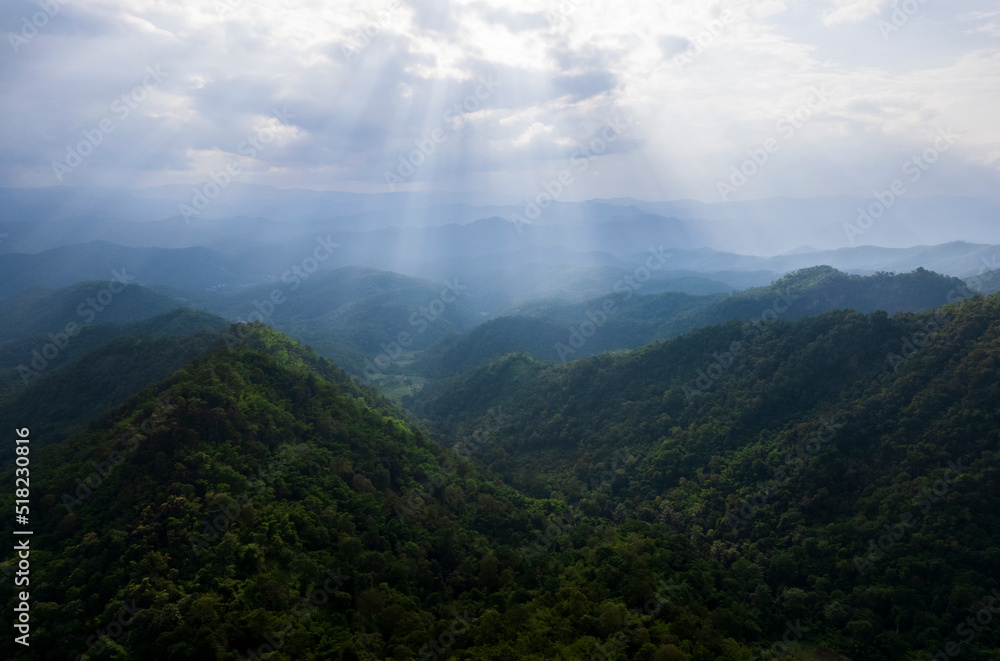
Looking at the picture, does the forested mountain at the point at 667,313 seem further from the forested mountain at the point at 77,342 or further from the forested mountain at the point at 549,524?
the forested mountain at the point at 77,342

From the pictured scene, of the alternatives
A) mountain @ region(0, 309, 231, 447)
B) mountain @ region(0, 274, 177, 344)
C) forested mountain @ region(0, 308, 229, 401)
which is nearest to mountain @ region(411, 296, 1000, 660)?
mountain @ region(0, 309, 231, 447)

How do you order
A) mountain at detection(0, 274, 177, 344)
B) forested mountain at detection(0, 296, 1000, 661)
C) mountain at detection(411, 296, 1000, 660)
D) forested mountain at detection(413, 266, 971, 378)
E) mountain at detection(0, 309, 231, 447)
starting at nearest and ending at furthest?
1. forested mountain at detection(0, 296, 1000, 661)
2. mountain at detection(411, 296, 1000, 660)
3. mountain at detection(0, 309, 231, 447)
4. forested mountain at detection(413, 266, 971, 378)
5. mountain at detection(0, 274, 177, 344)

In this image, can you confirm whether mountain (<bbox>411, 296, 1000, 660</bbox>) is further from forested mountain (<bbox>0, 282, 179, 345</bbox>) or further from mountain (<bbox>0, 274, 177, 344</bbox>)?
forested mountain (<bbox>0, 282, 179, 345</bbox>)

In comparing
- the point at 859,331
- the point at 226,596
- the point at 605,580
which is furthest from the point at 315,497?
the point at 859,331

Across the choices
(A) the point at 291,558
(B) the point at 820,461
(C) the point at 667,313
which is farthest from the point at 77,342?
(C) the point at 667,313

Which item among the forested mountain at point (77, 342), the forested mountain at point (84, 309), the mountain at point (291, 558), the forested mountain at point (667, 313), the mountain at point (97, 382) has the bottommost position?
the mountain at point (291, 558)

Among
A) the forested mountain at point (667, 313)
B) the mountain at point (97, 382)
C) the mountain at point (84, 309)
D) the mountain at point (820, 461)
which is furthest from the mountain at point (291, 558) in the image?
the mountain at point (84, 309)

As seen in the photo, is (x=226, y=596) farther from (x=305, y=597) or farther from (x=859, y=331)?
(x=859, y=331)

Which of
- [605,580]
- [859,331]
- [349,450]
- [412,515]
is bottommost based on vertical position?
[605,580]

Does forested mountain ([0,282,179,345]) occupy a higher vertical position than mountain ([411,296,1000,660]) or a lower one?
higher
